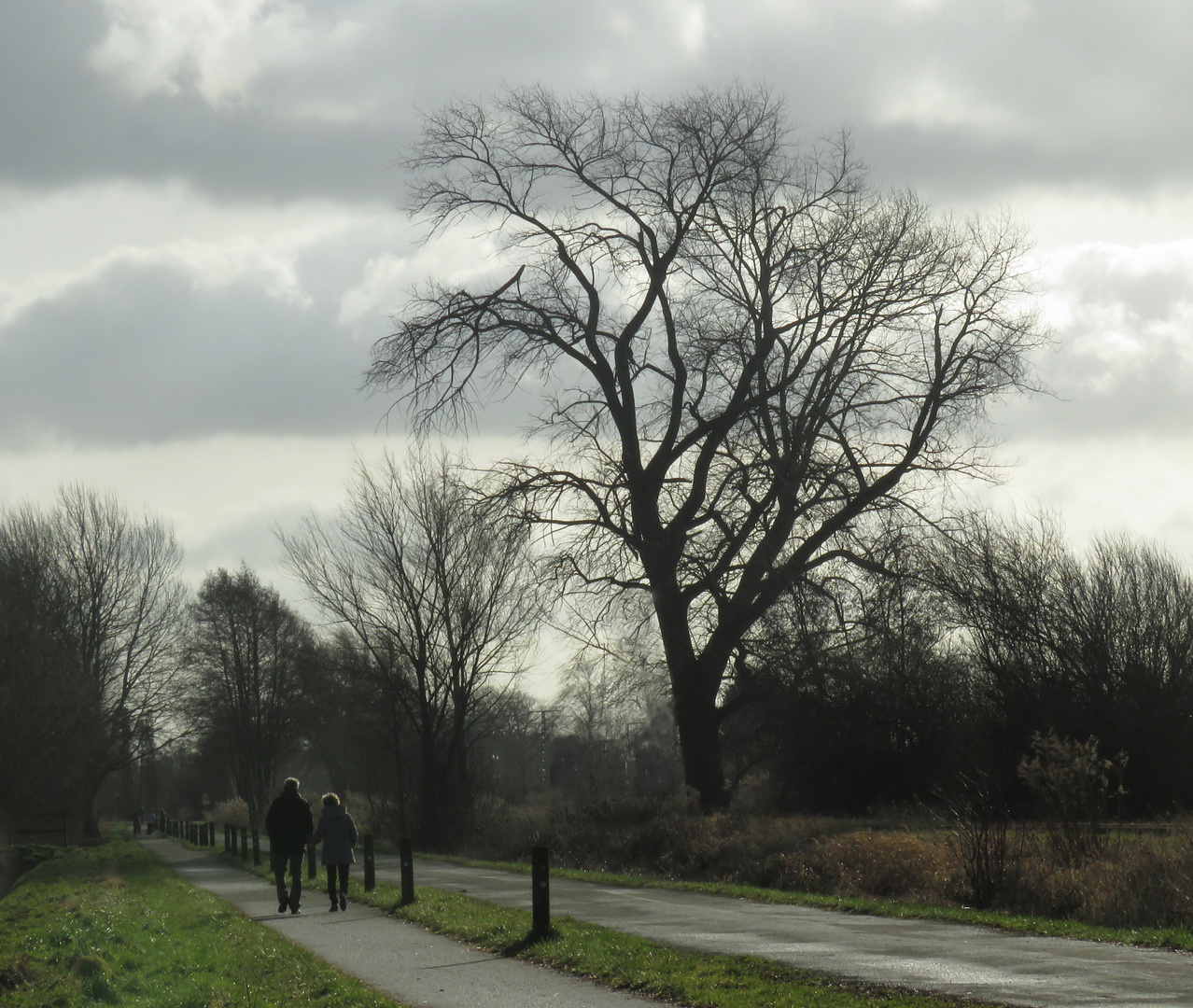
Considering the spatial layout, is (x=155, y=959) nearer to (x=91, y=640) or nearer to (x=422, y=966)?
(x=422, y=966)

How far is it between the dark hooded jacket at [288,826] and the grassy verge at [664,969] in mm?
3273

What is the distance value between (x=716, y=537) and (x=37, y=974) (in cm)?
1806

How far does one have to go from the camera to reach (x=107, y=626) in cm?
5350

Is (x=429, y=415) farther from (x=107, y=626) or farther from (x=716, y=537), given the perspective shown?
(x=107, y=626)

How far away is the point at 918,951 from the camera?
413 inches

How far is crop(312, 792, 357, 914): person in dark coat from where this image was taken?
56.9 ft

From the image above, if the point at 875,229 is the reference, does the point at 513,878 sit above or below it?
below

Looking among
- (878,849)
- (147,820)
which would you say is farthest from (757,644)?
(147,820)

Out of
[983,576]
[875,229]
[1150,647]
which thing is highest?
[875,229]

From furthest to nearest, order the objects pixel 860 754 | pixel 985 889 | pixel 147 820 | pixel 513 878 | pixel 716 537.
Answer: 1. pixel 147 820
2. pixel 860 754
3. pixel 716 537
4. pixel 513 878
5. pixel 985 889

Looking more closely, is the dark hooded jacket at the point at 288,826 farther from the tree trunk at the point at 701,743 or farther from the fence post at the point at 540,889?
the tree trunk at the point at 701,743

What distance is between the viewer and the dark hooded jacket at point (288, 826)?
17.4 meters

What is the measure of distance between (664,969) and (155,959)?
18.8 feet

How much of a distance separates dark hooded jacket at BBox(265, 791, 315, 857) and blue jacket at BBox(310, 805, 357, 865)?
0.20 meters
